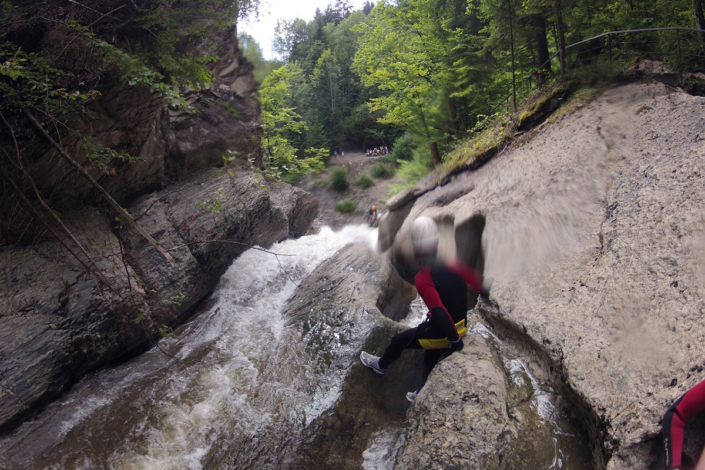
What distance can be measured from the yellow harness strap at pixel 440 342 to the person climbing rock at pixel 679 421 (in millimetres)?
2069

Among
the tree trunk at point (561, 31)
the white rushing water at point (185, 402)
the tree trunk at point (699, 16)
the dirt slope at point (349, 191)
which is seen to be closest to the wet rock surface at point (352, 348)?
the white rushing water at point (185, 402)

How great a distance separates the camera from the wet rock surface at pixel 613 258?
2988 millimetres

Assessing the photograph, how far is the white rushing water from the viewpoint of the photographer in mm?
4461

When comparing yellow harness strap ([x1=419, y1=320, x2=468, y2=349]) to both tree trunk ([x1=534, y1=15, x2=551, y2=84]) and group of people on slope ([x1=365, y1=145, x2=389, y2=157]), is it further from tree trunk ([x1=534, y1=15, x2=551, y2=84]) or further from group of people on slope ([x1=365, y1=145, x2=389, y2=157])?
group of people on slope ([x1=365, y1=145, x2=389, y2=157])

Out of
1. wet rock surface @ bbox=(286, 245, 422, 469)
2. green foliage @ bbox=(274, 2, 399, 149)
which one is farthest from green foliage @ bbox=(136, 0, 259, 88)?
green foliage @ bbox=(274, 2, 399, 149)

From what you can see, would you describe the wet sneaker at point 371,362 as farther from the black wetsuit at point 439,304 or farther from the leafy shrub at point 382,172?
the leafy shrub at point 382,172

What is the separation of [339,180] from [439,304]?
28.9 m

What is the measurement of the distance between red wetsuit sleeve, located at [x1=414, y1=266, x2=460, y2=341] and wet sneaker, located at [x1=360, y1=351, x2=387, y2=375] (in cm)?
127

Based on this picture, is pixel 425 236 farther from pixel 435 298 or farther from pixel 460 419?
pixel 460 419

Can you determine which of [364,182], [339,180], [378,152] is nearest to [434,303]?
[364,182]

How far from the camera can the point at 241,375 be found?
5707 mm

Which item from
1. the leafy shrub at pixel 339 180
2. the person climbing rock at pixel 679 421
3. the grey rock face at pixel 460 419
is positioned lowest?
the leafy shrub at pixel 339 180

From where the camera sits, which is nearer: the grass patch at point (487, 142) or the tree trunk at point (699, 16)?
the tree trunk at point (699, 16)

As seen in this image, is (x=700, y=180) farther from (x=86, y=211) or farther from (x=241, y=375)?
(x=86, y=211)
